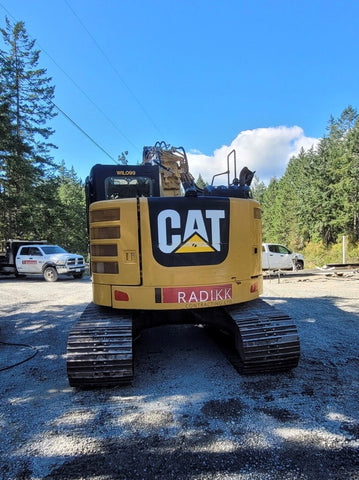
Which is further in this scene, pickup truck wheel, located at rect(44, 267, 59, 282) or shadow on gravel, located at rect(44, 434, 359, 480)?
pickup truck wheel, located at rect(44, 267, 59, 282)

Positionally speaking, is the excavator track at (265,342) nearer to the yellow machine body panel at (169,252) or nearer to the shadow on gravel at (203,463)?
the yellow machine body panel at (169,252)

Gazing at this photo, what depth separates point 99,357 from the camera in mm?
3566

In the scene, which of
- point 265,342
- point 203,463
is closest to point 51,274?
point 265,342

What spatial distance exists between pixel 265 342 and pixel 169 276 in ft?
4.41

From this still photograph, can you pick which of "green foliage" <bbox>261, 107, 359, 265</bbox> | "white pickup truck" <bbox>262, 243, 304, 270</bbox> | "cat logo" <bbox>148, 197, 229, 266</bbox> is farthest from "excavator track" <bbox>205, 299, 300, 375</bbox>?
"green foliage" <bbox>261, 107, 359, 265</bbox>

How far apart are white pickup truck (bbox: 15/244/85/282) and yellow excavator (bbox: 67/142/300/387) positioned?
14371 mm

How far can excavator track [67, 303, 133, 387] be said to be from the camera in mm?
3555

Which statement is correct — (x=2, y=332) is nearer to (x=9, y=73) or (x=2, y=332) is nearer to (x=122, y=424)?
(x=122, y=424)

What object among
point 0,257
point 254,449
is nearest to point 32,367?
point 254,449

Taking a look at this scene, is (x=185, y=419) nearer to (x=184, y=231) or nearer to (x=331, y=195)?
(x=184, y=231)

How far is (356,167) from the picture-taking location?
1547 inches

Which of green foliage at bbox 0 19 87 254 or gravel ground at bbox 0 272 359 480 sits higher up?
green foliage at bbox 0 19 87 254

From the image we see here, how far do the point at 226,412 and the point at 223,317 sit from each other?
5.12 ft

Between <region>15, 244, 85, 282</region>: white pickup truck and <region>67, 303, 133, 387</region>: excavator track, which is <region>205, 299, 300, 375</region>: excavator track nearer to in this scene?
<region>67, 303, 133, 387</region>: excavator track
